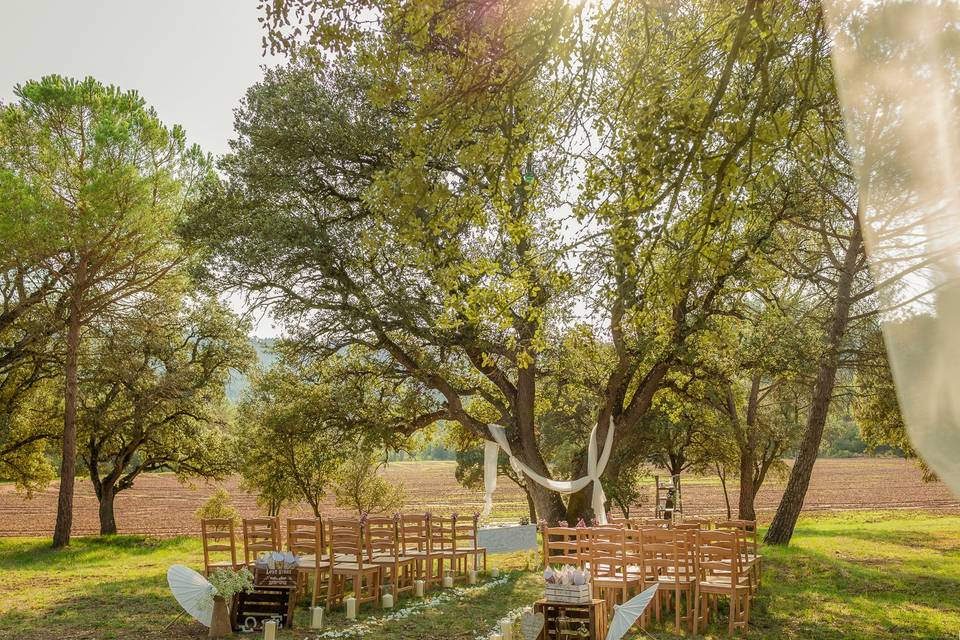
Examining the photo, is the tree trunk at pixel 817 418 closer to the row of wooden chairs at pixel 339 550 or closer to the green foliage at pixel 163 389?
the row of wooden chairs at pixel 339 550

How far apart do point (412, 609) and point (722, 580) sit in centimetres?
362

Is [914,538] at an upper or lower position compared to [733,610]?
lower

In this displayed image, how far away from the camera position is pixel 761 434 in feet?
71.2

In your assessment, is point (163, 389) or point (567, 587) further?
point (163, 389)

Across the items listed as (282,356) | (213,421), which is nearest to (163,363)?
(213,421)

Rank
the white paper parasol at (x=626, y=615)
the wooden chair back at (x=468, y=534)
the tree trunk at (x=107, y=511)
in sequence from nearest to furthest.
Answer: the white paper parasol at (x=626, y=615) → the wooden chair back at (x=468, y=534) → the tree trunk at (x=107, y=511)

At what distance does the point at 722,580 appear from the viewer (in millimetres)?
8883

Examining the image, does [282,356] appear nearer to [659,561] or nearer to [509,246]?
[509,246]

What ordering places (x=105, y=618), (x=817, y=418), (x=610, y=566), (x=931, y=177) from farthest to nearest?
1. (x=817, y=418)
2. (x=610, y=566)
3. (x=105, y=618)
4. (x=931, y=177)

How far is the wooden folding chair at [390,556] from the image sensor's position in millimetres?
10141

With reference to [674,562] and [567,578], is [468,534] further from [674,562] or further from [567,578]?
[567,578]

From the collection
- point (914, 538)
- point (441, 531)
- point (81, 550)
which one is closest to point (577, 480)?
point (441, 531)

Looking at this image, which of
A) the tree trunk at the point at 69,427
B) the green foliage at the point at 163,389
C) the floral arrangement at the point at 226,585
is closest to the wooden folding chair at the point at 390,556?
the floral arrangement at the point at 226,585

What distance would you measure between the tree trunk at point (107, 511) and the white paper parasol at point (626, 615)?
21.3 meters
